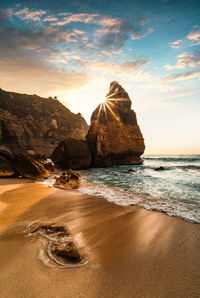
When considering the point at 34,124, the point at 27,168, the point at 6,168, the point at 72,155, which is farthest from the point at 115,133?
the point at 34,124

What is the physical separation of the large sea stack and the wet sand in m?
16.4

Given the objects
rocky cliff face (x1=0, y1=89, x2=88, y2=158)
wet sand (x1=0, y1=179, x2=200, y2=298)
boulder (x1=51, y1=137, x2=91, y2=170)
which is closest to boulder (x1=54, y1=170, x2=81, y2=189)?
wet sand (x1=0, y1=179, x2=200, y2=298)

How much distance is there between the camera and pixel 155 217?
3.46 meters

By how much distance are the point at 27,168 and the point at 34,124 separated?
1710 inches

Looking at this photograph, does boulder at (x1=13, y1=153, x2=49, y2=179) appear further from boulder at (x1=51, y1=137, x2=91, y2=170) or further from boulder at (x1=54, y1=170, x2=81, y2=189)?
boulder at (x1=51, y1=137, x2=91, y2=170)

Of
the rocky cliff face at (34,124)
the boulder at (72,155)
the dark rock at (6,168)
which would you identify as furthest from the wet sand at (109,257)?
the rocky cliff face at (34,124)

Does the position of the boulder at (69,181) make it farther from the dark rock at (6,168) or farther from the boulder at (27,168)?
the dark rock at (6,168)

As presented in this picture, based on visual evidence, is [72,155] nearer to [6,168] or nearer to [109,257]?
[6,168]

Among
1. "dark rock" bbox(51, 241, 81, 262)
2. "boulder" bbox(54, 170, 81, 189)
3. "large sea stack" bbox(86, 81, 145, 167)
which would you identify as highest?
"large sea stack" bbox(86, 81, 145, 167)

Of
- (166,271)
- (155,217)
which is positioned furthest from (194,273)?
(155,217)

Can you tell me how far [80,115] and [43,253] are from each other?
221ft

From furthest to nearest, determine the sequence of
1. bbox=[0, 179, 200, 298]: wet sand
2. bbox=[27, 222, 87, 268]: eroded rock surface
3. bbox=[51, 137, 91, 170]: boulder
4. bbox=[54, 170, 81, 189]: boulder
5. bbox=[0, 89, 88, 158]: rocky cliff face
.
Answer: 1. bbox=[0, 89, 88, 158]: rocky cliff face
2. bbox=[51, 137, 91, 170]: boulder
3. bbox=[54, 170, 81, 189]: boulder
4. bbox=[27, 222, 87, 268]: eroded rock surface
5. bbox=[0, 179, 200, 298]: wet sand

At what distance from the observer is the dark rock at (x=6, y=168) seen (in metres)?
10.00

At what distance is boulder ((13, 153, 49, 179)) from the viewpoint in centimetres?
1003
